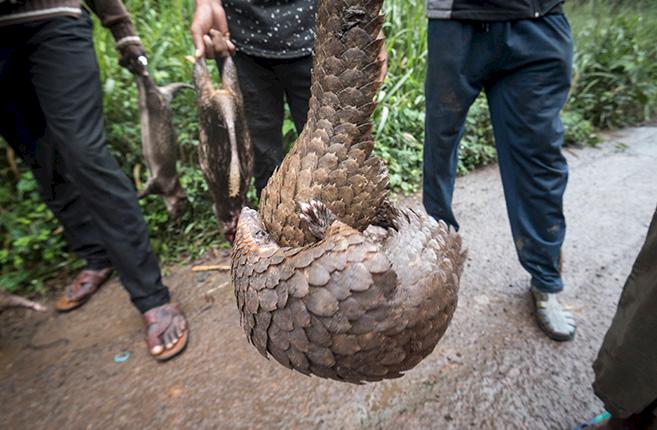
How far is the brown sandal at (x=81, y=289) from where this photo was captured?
271 cm

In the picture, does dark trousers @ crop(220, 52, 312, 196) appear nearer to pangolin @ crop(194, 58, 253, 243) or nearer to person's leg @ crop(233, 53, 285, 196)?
person's leg @ crop(233, 53, 285, 196)

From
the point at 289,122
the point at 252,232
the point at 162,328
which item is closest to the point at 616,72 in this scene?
the point at 289,122

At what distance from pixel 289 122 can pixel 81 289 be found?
2.10 metres

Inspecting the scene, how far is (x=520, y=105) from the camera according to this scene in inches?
70.7

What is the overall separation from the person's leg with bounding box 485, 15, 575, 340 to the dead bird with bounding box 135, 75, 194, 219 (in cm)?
171

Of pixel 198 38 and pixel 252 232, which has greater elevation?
pixel 198 38

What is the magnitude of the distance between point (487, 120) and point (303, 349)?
4331 mm

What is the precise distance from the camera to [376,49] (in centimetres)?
93

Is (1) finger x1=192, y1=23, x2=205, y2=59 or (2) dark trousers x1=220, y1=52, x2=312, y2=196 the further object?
(2) dark trousers x1=220, y1=52, x2=312, y2=196

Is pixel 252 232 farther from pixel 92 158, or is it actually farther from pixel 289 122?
pixel 289 122

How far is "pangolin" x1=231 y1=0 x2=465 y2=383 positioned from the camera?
776mm

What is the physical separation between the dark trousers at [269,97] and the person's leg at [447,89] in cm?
66

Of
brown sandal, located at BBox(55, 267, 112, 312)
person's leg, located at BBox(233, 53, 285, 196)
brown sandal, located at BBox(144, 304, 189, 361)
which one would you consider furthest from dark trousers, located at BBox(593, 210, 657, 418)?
brown sandal, located at BBox(55, 267, 112, 312)

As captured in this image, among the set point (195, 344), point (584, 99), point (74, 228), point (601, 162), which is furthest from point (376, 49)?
point (584, 99)
